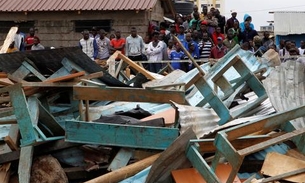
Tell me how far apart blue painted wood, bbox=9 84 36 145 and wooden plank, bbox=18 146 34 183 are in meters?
0.08

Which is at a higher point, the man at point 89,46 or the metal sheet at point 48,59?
the metal sheet at point 48,59

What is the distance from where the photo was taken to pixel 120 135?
5363 mm

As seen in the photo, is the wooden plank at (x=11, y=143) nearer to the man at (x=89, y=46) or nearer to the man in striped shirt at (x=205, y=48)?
the man in striped shirt at (x=205, y=48)

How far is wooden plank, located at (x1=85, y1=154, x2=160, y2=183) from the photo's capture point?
5027mm

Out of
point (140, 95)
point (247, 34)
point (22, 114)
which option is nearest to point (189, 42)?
point (247, 34)

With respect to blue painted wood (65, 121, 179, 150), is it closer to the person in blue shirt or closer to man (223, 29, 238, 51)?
the person in blue shirt

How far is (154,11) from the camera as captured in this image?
67.1 feet

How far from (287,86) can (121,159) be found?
6.61 ft

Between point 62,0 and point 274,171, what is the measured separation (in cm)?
1576

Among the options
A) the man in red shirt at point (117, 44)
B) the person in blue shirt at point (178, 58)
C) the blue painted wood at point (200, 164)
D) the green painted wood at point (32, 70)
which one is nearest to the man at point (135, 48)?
the man in red shirt at point (117, 44)

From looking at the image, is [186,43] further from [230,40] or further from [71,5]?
[71,5]

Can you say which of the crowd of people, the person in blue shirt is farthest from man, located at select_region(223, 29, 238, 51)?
the person in blue shirt

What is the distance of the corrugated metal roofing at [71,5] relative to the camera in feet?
61.3

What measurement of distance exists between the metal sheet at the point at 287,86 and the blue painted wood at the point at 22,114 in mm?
2467
